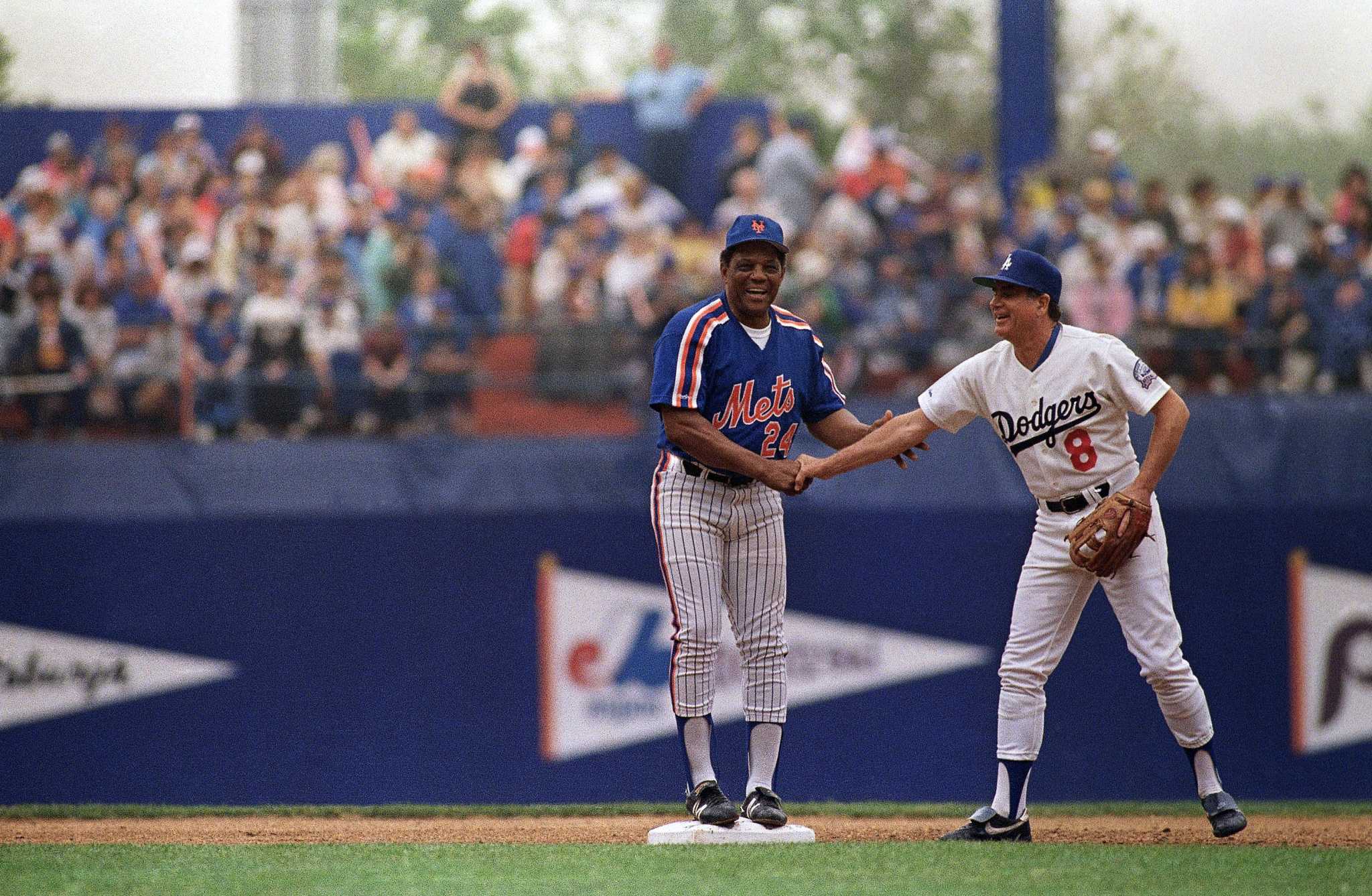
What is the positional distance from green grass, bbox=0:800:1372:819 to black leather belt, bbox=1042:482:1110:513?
200cm

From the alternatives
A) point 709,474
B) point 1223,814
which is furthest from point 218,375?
point 1223,814

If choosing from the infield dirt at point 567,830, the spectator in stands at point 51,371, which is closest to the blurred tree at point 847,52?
the spectator in stands at point 51,371

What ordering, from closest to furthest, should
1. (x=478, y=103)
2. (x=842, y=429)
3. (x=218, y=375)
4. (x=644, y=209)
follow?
(x=842, y=429) → (x=218, y=375) → (x=644, y=209) → (x=478, y=103)

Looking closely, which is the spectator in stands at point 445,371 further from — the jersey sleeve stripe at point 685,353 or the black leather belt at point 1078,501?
the black leather belt at point 1078,501

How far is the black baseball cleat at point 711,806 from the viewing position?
17.3 ft

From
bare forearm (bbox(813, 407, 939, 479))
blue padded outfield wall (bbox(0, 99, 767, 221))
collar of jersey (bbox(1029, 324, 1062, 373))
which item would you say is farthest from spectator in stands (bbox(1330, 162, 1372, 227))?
bare forearm (bbox(813, 407, 939, 479))

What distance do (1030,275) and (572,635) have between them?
421cm

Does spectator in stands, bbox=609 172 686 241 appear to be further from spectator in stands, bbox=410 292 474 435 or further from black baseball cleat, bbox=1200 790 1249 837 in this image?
black baseball cleat, bbox=1200 790 1249 837

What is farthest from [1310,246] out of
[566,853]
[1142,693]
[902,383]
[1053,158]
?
[566,853]

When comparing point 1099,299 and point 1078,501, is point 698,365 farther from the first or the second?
point 1099,299

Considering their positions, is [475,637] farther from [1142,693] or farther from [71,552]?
[1142,693]

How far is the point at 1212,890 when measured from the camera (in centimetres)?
436

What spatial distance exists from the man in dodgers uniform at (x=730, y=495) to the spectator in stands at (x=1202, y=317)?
470 centimetres

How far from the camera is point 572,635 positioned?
881 cm
